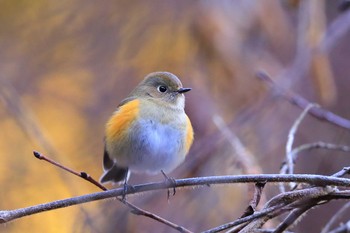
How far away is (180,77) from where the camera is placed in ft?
13.5

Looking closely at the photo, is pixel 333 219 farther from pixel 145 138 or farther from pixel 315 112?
pixel 315 112

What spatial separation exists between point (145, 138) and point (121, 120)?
0.16m

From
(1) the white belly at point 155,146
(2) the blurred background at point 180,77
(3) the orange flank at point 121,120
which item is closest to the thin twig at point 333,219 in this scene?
(2) the blurred background at point 180,77

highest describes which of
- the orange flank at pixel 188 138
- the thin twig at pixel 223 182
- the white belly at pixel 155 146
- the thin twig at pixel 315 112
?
the thin twig at pixel 315 112

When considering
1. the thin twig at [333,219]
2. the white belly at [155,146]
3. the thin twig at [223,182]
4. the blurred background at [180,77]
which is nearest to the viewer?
the thin twig at [223,182]

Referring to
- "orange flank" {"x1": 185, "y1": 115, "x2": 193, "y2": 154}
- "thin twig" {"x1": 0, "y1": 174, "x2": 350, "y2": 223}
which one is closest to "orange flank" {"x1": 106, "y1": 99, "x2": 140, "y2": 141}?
"orange flank" {"x1": 185, "y1": 115, "x2": 193, "y2": 154}

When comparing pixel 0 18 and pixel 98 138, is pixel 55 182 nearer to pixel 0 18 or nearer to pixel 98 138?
pixel 98 138

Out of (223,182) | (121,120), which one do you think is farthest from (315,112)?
(223,182)

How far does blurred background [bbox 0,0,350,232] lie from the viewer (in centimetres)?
321

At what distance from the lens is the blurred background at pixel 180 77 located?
3.21 m

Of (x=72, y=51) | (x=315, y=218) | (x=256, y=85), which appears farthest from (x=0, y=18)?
(x=315, y=218)

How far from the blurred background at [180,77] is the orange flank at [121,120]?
0.35 metres

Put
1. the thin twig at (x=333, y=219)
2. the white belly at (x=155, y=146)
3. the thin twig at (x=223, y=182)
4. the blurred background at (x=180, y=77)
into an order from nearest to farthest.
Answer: the thin twig at (x=223, y=182), the thin twig at (x=333, y=219), the white belly at (x=155, y=146), the blurred background at (x=180, y=77)

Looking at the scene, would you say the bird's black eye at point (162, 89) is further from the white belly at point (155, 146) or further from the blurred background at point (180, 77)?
the white belly at point (155, 146)
